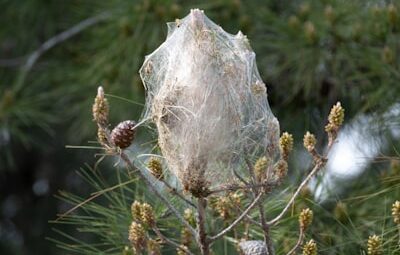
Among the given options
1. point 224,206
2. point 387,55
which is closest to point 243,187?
point 224,206

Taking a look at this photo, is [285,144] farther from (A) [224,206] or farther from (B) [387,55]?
(B) [387,55]

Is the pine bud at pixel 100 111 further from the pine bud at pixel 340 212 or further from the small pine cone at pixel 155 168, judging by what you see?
the pine bud at pixel 340 212

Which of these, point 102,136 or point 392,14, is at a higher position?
point 392,14

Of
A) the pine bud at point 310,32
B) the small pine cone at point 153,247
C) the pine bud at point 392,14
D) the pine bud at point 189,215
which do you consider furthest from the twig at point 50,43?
the small pine cone at point 153,247

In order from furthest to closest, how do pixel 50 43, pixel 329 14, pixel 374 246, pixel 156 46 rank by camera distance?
1. pixel 50 43
2. pixel 156 46
3. pixel 329 14
4. pixel 374 246

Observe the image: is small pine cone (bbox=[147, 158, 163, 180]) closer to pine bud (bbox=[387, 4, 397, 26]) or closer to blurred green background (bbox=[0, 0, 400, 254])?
blurred green background (bbox=[0, 0, 400, 254])

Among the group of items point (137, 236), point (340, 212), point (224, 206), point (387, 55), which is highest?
point (387, 55)

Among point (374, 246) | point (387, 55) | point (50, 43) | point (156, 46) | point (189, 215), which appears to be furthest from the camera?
point (50, 43)
